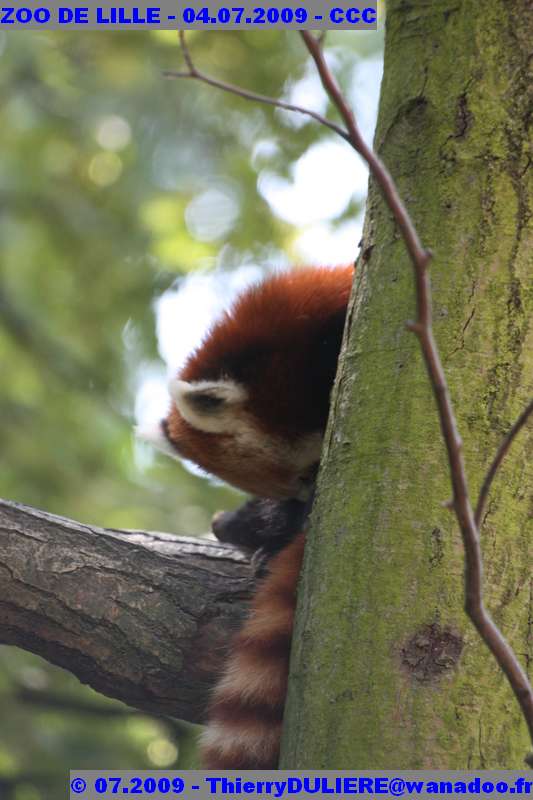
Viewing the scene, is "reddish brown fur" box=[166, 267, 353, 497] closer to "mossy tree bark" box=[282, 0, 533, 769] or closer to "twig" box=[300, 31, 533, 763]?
"mossy tree bark" box=[282, 0, 533, 769]

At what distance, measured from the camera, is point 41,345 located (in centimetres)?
375

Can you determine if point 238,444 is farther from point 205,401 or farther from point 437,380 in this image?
point 437,380

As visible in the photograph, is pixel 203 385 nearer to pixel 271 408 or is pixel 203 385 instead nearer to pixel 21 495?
pixel 271 408

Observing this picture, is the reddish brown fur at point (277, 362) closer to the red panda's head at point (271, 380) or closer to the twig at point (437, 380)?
the red panda's head at point (271, 380)

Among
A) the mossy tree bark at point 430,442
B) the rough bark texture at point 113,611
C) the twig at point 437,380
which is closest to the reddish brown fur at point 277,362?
the rough bark texture at point 113,611

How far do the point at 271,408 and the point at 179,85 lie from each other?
6.25 ft

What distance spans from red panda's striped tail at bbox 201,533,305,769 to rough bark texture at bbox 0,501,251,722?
0.15 m

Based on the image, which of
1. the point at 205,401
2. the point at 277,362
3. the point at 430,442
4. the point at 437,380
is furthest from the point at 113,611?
the point at 437,380

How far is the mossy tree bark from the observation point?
1.38 metres

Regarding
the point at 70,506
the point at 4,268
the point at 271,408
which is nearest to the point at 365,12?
the point at 271,408

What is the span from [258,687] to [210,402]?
0.78 m

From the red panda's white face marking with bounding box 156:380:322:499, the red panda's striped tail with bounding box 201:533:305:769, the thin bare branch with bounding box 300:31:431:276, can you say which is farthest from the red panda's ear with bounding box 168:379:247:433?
the thin bare branch with bounding box 300:31:431:276

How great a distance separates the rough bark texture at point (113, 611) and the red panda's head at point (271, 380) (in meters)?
0.41

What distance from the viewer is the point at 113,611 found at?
6.59 feet
